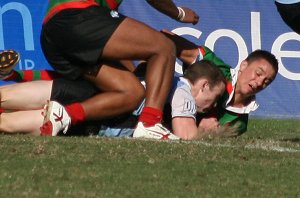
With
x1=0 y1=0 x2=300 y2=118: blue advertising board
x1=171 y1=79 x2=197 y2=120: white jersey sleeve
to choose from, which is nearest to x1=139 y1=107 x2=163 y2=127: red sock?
x1=171 y1=79 x2=197 y2=120: white jersey sleeve

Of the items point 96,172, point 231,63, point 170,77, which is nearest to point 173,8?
point 170,77

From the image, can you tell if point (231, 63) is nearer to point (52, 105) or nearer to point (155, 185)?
point (52, 105)

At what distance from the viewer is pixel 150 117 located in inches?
269

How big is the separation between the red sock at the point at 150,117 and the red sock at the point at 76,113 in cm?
45

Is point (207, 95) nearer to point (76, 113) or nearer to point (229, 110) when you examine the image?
point (229, 110)

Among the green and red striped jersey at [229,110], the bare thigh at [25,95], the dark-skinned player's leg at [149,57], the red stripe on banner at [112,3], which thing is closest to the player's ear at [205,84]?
the green and red striped jersey at [229,110]

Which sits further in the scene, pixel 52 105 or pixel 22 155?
pixel 52 105

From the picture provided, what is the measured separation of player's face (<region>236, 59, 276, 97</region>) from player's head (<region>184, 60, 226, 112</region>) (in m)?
0.18

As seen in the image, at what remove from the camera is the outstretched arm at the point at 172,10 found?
7.34 m

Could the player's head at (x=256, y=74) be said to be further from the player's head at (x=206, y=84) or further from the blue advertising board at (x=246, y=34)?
the blue advertising board at (x=246, y=34)

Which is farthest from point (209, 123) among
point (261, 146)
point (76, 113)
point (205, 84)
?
point (76, 113)

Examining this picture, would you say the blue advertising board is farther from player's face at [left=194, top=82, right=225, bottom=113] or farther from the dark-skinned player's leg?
the dark-skinned player's leg

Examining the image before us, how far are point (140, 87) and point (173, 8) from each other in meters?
0.82

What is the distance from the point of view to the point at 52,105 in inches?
268
